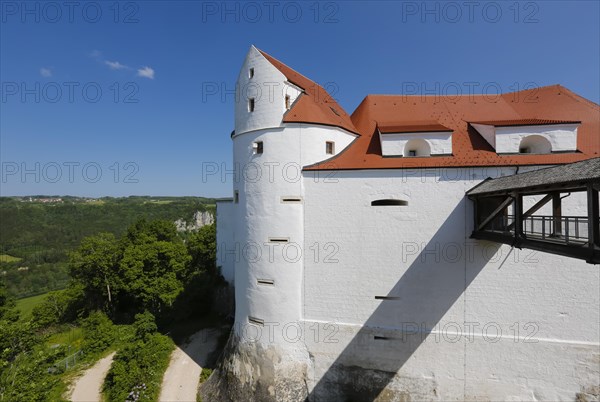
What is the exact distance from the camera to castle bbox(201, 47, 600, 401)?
957cm

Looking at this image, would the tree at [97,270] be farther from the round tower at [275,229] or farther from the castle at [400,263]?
the round tower at [275,229]

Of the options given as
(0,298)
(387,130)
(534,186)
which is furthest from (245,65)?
(0,298)

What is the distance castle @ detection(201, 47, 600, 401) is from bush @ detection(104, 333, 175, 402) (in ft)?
9.58

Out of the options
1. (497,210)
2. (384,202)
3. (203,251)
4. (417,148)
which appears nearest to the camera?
(497,210)

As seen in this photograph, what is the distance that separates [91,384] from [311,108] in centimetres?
1728

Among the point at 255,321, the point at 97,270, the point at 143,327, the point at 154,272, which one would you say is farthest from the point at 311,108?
the point at 97,270

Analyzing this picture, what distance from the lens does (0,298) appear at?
1856 centimetres

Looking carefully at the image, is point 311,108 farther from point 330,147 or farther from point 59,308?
point 59,308

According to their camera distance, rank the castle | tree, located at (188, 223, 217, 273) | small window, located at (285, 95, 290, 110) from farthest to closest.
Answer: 1. tree, located at (188, 223, 217, 273)
2. small window, located at (285, 95, 290, 110)
3. the castle

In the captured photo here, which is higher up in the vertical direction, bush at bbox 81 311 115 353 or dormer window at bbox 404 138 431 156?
dormer window at bbox 404 138 431 156

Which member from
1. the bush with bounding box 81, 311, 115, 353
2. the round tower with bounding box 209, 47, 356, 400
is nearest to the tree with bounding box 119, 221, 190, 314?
the bush with bounding box 81, 311, 115, 353

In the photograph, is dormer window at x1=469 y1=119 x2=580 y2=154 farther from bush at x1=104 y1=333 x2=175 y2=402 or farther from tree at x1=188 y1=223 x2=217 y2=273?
tree at x1=188 y1=223 x2=217 y2=273

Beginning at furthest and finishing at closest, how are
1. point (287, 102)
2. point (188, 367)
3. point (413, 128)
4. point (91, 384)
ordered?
point (188, 367) → point (91, 384) → point (287, 102) → point (413, 128)

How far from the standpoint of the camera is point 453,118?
12.1 metres
